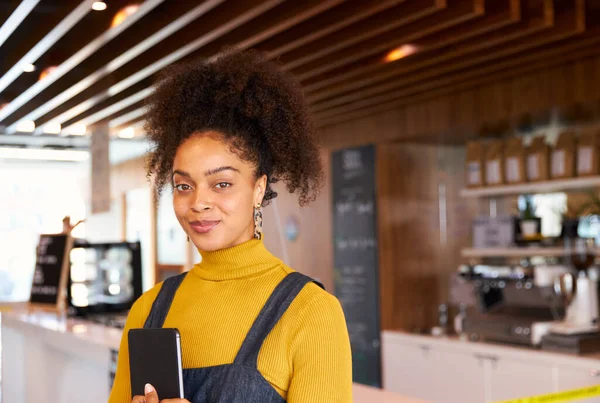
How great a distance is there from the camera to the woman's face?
3.83 feet

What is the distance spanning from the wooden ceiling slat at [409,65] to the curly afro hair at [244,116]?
7.44ft

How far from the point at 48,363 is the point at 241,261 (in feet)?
11.0

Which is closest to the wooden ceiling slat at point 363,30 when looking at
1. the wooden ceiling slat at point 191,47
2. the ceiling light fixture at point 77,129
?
the wooden ceiling slat at point 191,47

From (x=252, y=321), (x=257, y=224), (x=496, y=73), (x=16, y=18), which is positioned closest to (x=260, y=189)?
(x=257, y=224)

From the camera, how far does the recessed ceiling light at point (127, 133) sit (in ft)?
22.1

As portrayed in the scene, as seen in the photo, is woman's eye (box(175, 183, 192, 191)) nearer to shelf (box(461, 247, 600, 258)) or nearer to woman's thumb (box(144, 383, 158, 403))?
woman's thumb (box(144, 383, 158, 403))

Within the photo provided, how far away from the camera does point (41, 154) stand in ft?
28.5

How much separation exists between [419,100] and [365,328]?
179 cm

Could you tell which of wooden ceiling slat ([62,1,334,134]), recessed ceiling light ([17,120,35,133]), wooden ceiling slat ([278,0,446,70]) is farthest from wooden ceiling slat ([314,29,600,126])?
recessed ceiling light ([17,120,35,133])

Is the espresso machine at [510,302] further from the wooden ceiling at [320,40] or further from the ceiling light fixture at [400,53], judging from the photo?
the ceiling light fixture at [400,53]

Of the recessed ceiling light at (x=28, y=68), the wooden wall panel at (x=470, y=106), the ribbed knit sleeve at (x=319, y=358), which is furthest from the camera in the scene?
the recessed ceiling light at (x=28, y=68)

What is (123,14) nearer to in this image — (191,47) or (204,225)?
(191,47)

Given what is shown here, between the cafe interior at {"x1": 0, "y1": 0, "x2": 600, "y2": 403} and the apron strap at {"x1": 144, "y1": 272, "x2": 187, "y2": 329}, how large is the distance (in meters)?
0.89

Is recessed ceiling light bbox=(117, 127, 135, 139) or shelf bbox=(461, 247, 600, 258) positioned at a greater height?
recessed ceiling light bbox=(117, 127, 135, 139)
